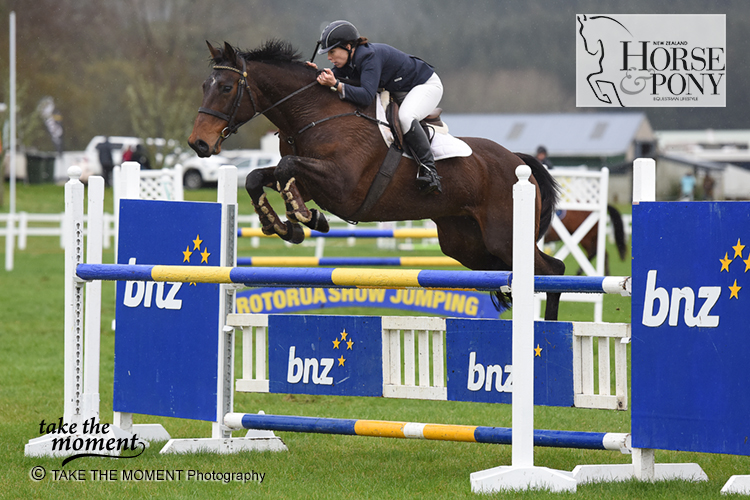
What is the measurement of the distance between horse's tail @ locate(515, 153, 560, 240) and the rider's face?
1469 millimetres

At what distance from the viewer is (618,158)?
45.4 m

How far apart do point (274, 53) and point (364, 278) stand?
1.95m

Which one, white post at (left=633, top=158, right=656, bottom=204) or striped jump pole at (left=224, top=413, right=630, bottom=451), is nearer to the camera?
white post at (left=633, top=158, right=656, bottom=204)

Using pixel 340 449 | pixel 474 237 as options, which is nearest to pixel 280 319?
pixel 340 449

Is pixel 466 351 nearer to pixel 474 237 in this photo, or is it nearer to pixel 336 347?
pixel 336 347

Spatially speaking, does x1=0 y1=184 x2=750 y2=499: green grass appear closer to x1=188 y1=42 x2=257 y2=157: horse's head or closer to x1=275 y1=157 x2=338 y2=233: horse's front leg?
x1=275 y1=157 x2=338 y2=233: horse's front leg

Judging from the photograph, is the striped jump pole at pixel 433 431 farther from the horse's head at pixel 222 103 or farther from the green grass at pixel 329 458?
the horse's head at pixel 222 103

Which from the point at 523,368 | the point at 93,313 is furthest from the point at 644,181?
the point at 93,313

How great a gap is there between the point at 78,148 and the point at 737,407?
37917 millimetres

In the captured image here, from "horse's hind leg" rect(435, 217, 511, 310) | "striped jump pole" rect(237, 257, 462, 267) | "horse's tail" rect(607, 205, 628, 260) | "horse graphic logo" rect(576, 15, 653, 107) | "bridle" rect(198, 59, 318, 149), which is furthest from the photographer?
"horse's tail" rect(607, 205, 628, 260)

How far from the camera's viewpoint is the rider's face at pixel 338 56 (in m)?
4.80

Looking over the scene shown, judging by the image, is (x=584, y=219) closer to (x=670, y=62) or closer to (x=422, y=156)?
(x=670, y=62)

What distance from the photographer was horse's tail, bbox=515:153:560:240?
573cm

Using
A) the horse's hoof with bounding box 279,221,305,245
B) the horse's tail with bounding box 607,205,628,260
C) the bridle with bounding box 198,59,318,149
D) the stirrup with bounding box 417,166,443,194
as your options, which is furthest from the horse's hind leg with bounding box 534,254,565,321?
the horse's tail with bounding box 607,205,628,260
